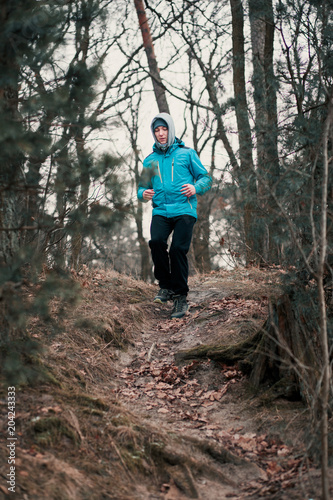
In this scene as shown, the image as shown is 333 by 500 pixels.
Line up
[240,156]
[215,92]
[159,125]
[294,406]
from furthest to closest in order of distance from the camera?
[215,92] → [159,125] → [240,156] → [294,406]

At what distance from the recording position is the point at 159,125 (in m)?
6.36

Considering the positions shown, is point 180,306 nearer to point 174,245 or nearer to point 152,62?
point 174,245

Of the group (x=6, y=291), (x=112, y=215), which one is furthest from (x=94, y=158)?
(x=6, y=291)

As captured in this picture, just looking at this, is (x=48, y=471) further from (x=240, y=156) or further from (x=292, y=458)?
(x=240, y=156)

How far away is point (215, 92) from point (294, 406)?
35.5 ft

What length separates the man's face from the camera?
6238mm

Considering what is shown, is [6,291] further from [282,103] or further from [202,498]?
[282,103]

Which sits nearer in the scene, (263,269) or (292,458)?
(292,458)

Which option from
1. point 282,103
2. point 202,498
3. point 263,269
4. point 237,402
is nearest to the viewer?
point 202,498

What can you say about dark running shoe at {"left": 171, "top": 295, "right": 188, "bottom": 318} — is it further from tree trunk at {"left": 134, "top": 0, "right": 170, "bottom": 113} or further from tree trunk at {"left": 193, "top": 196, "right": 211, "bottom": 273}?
tree trunk at {"left": 193, "top": 196, "right": 211, "bottom": 273}

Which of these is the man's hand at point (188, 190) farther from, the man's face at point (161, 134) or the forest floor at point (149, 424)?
the forest floor at point (149, 424)

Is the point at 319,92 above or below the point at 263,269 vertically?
above

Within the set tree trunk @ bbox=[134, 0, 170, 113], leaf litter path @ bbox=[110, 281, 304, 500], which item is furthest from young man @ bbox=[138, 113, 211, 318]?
tree trunk @ bbox=[134, 0, 170, 113]

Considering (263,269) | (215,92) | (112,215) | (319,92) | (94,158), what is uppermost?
(215,92)
